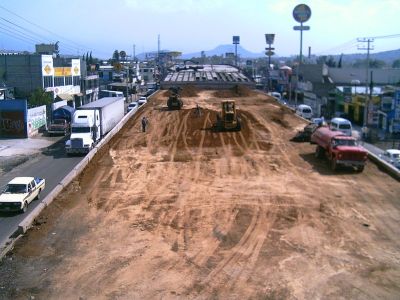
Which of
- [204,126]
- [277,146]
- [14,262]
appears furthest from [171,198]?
[204,126]

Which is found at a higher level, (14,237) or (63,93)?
(63,93)

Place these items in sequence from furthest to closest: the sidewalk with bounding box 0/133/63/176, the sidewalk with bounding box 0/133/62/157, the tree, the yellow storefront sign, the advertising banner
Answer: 1. the yellow storefront sign
2. the tree
3. the advertising banner
4. the sidewalk with bounding box 0/133/62/157
5. the sidewalk with bounding box 0/133/63/176

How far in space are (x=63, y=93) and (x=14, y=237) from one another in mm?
51675

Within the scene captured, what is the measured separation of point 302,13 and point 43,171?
78149mm

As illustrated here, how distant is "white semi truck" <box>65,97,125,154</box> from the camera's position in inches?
1528

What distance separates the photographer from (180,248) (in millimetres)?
18891

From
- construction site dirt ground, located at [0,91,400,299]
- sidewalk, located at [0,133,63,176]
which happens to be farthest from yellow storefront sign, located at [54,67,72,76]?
construction site dirt ground, located at [0,91,400,299]

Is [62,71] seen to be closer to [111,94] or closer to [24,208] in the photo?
[111,94]

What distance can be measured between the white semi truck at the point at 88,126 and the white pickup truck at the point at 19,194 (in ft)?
39.6

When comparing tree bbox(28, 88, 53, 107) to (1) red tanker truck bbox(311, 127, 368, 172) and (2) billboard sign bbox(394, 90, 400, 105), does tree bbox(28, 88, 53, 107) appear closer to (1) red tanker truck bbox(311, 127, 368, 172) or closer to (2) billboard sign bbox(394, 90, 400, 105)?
(1) red tanker truck bbox(311, 127, 368, 172)

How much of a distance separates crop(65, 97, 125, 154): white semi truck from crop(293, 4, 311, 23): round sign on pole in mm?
63781

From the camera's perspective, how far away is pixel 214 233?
2052 cm

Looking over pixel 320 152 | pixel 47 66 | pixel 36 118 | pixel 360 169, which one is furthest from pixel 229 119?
pixel 47 66

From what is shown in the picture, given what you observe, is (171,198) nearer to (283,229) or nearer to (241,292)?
(283,229)
